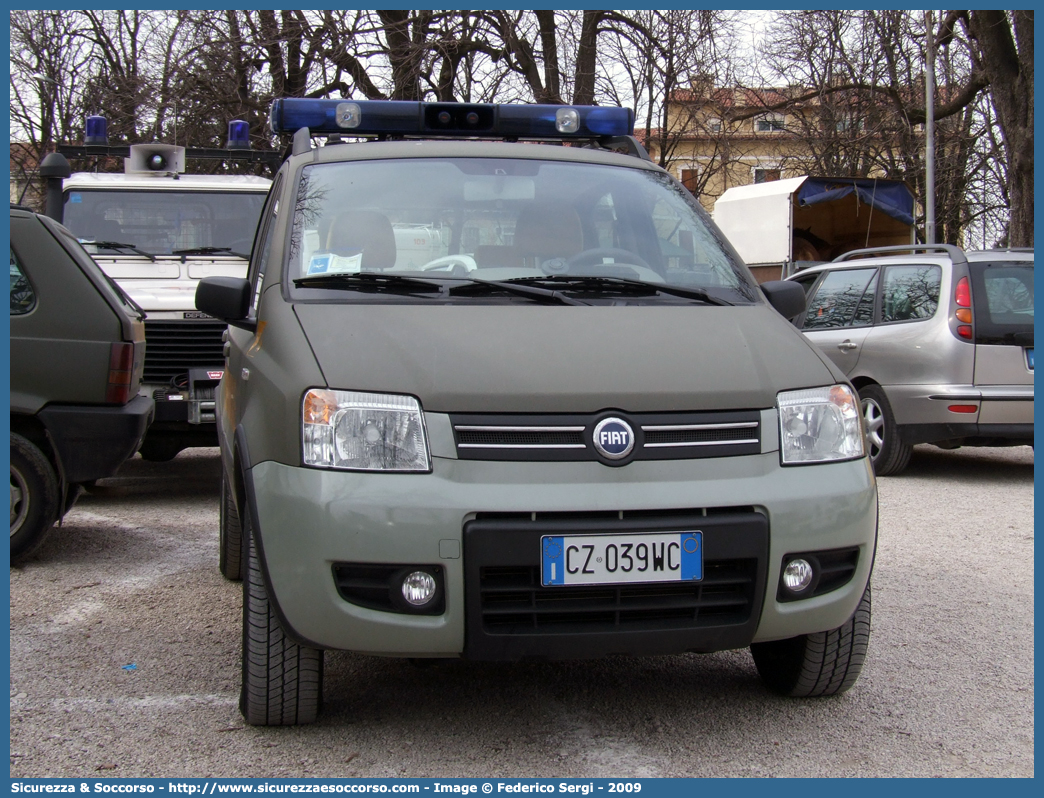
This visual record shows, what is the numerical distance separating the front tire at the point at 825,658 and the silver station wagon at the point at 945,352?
5.24m

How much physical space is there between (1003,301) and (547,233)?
557 cm

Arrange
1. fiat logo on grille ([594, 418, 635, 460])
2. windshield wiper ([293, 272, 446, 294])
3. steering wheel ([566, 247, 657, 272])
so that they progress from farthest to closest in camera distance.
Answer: steering wheel ([566, 247, 657, 272]) < windshield wiper ([293, 272, 446, 294]) < fiat logo on grille ([594, 418, 635, 460])

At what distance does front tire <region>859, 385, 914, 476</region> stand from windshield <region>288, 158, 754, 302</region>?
16.6 ft

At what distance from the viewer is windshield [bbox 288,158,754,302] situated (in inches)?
155

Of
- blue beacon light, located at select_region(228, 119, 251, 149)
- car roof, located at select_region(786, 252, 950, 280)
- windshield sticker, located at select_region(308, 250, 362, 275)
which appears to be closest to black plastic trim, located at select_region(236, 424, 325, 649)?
windshield sticker, located at select_region(308, 250, 362, 275)

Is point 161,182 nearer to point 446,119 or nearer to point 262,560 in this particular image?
point 446,119

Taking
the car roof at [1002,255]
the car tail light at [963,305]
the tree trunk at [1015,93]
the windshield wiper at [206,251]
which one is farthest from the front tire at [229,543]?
the tree trunk at [1015,93]

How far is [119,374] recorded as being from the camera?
19.0 feet

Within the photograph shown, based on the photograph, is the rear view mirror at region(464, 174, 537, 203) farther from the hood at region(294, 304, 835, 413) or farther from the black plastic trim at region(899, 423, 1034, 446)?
the black plastic trim at region(899, 423, 1034, 446)

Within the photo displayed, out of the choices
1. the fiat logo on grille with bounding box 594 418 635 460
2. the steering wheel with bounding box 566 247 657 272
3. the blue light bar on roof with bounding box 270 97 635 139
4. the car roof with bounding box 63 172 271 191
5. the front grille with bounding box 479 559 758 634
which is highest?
the car roof with bounding box 63 172 271 191

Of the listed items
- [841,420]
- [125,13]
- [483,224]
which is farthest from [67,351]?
[125,13]

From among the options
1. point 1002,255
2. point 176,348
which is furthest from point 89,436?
point 1002,255

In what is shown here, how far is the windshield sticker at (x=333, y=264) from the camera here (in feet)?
12.5

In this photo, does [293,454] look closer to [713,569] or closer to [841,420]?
[713,569]
